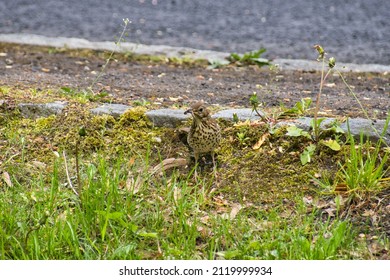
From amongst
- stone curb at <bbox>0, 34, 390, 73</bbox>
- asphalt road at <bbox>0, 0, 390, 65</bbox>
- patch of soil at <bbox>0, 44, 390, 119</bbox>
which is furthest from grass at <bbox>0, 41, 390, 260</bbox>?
asphalt road at <bbox>0, 0, 390, 65</bbox>

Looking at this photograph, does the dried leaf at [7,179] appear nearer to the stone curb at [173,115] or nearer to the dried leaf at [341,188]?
the stone curb at [173,115]

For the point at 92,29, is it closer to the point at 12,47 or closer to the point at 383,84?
the point at 12,47

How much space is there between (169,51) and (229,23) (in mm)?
2145

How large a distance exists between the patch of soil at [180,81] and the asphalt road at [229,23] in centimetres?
123

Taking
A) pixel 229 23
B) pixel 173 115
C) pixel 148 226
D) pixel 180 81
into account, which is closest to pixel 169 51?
pixel 180 81

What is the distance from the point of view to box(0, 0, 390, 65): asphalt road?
812cm

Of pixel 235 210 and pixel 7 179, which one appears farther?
pixel 7 179

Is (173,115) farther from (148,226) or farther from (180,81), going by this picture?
(180,81)

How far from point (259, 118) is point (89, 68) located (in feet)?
7.55

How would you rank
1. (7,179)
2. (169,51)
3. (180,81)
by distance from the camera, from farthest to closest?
(169,51) → (180,81) → (7,179)

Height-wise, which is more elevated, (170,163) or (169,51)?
(169,51)

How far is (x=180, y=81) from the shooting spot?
6082 millimetres

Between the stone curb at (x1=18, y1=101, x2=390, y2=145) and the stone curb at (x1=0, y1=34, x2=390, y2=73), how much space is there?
2001 mm

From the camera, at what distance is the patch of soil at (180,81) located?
5.33 m
